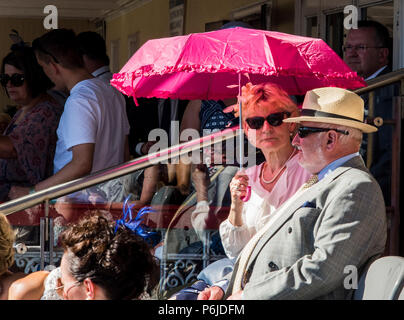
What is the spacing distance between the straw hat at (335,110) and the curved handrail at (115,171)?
866 millimetres

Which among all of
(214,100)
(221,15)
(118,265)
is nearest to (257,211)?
(118,265)

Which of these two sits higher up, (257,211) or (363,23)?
(363,23)

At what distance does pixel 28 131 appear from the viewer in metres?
5.27

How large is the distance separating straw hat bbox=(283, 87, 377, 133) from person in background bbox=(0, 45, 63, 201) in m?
2.08

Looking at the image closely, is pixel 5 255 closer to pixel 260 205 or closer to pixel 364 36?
pixel 260 205

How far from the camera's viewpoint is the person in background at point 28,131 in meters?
5.27

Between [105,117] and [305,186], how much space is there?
184 cm

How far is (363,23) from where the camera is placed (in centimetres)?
554

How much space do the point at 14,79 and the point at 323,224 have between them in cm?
288

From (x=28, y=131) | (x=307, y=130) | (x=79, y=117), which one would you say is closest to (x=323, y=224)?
(x=307, y=130)

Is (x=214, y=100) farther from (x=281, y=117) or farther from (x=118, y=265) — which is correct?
(x=118, y=265)

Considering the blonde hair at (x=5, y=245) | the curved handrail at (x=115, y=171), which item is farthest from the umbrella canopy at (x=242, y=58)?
the blonde hair at (x=5, y=245)

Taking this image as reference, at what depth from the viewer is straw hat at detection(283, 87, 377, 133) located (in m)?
3.62

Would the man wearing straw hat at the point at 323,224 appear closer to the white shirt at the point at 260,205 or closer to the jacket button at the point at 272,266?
the jacket button at the point at 272,266
